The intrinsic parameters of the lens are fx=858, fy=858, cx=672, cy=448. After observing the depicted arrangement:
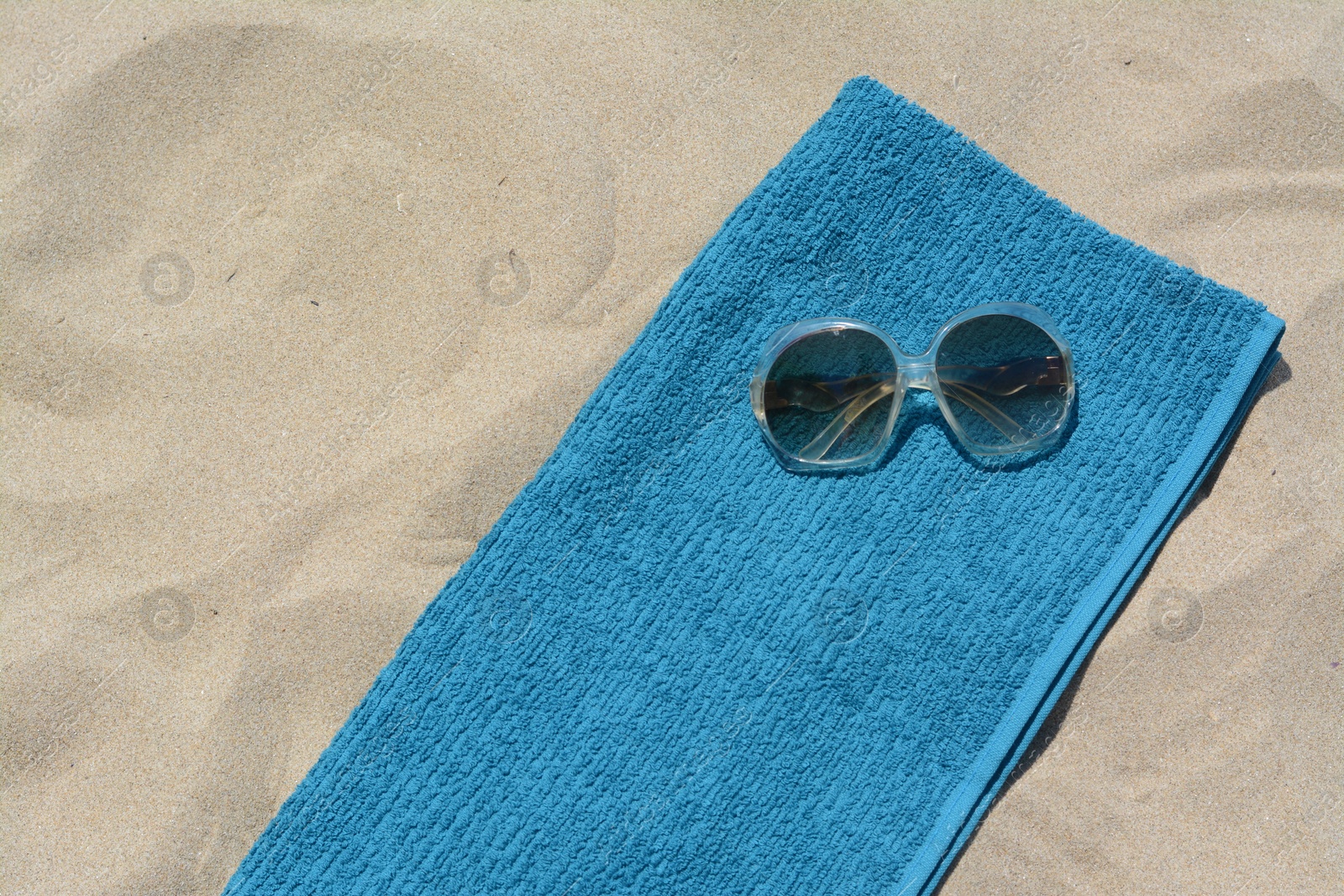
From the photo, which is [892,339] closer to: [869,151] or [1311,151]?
[869,151]

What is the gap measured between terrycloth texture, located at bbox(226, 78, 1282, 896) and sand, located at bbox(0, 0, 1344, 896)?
0.10m

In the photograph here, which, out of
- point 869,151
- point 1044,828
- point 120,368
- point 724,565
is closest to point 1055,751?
point 1044,828

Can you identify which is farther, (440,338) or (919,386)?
(440,338)

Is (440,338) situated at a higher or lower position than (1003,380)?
lower

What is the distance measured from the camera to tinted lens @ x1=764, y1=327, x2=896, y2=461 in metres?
1.00

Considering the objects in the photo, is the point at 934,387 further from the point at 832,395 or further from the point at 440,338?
the point at 440,338

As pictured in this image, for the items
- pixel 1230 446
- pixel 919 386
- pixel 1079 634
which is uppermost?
pixel 1230 446

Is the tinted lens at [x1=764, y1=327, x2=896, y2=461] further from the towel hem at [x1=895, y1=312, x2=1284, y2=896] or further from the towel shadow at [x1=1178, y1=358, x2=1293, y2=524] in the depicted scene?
the towel shadow at [x1=1178, y1=358, x2=1293, y2=524]

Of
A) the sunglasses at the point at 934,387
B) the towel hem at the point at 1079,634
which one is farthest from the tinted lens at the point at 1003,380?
the towel hem at the point at 1079,634

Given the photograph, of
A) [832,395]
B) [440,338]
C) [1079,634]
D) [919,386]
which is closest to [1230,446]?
[1079,634]

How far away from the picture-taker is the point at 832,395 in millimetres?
1010

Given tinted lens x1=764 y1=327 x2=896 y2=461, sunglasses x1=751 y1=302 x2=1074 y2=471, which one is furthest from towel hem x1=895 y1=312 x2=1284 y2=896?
tinted lens x1=764 y1=327 x2=896 y2=461

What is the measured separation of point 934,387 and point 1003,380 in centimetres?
8

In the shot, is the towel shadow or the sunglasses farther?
the towel shadow
